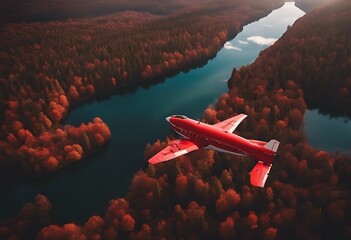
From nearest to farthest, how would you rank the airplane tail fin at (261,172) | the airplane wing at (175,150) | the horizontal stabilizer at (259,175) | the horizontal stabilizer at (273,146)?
the horizontal stabilizer at (259,175) < the airplane tail fin at (261,172) < the horizontal stabilizer at (273,146) < the airplane wing at (175,150)

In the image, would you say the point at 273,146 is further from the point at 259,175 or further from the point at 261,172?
the point at 259,175

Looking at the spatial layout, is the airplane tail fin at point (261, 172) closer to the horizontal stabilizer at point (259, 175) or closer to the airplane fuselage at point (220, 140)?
the horizontal stabilizer at point (259, 175)

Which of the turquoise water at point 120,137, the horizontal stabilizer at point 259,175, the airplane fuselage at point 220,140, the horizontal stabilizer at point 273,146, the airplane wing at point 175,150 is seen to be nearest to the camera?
the horizontal stabilizer at point 259,175

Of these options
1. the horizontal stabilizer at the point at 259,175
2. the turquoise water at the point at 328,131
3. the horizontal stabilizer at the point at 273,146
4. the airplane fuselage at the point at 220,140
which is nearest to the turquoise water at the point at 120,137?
the airplane fuselage at the point at 220,140

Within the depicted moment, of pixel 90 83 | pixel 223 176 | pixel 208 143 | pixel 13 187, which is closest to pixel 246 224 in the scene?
pixel 223 176

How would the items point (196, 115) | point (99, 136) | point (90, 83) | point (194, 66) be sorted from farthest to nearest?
point (194, 66) < point (90, 83) < point (196, 115) < point (99, 136)

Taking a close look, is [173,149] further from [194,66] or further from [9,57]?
[9,57]

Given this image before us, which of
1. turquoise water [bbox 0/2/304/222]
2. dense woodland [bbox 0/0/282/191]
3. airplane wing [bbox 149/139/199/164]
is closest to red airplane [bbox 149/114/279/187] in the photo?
airplane wing [bbox 149/139/199/164]
